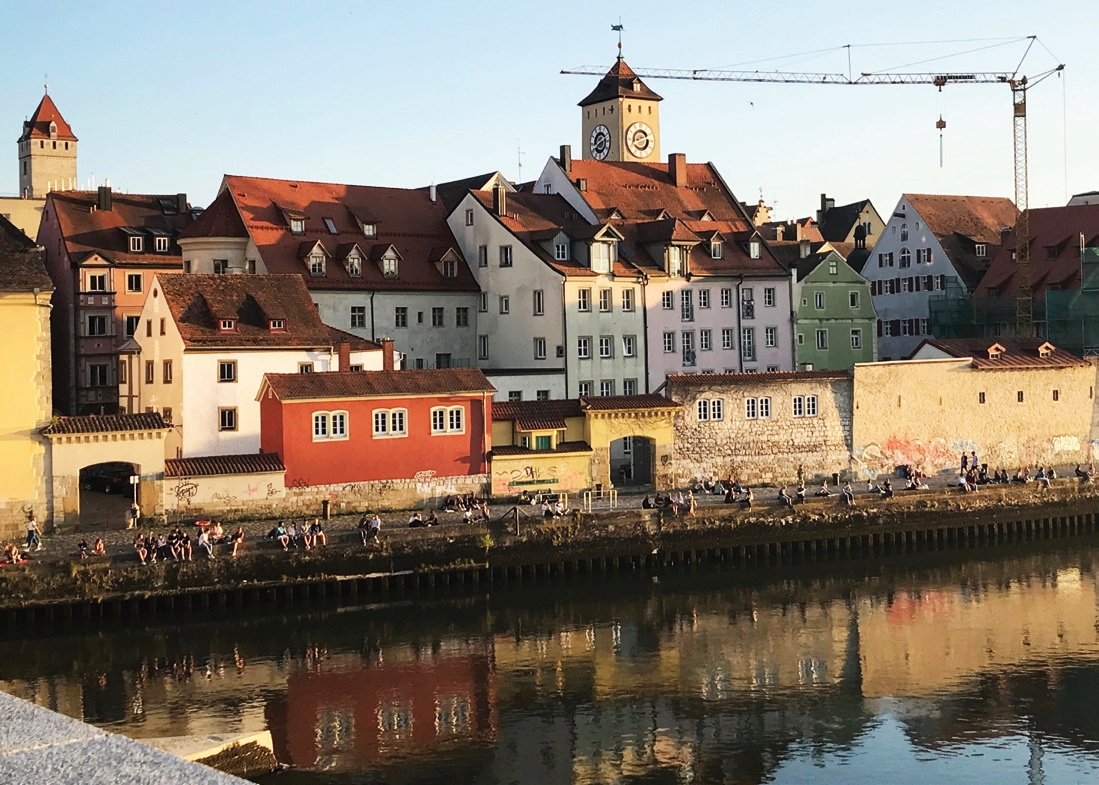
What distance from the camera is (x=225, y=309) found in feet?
164

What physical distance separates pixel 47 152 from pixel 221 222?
52.4 metres

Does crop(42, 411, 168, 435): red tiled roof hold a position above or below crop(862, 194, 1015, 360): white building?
A: below

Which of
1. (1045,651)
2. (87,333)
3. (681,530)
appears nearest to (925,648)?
(1045,651)

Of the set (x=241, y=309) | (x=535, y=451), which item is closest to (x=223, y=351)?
(x=241, y=309)

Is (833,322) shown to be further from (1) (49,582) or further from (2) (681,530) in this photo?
(1) (49,582)

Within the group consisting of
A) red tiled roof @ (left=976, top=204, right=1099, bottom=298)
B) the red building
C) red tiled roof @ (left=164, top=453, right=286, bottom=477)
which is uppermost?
red tiled roof @ (left=976, top=204, right=1099, bottom=298)

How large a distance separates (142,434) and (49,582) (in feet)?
20.8

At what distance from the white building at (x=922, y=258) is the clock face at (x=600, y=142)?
23682 mm

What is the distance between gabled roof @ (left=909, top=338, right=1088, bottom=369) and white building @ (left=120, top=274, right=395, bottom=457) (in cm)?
2426

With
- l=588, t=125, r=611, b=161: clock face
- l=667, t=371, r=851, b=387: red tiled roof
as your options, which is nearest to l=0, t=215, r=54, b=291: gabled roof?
l=667, t=371, r=851, b=387: red tiled roof

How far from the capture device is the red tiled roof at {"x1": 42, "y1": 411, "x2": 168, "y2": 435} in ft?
140

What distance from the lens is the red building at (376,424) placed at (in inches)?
1831

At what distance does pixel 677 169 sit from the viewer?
70750mm

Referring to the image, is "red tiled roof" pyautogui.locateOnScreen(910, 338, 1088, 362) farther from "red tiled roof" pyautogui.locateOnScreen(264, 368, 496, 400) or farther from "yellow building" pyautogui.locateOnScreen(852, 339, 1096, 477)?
"red tiled roof" pyautogui.locateOnScreen(264, 368, 496, 400)
